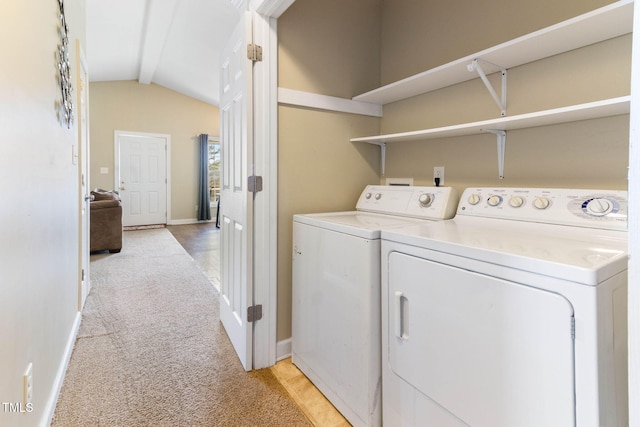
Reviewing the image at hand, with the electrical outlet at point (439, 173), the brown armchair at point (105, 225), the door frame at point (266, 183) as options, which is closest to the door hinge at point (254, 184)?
the door frame at point (266, 183)

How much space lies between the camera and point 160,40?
204 inches

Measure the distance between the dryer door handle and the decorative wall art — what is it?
1811 mm

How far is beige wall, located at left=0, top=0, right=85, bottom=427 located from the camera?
0.91 metres

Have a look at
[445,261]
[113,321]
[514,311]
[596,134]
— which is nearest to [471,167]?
[596,134]

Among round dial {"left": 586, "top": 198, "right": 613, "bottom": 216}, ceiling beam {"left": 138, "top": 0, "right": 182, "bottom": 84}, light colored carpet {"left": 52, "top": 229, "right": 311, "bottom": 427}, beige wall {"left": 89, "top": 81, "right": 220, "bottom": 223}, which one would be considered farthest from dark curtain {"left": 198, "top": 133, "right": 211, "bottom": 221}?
round dial {"left": 586, "top": 198, "right": 613, "bottom": 216}

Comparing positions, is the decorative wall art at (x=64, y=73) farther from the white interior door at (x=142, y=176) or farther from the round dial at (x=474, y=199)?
the white interior door at (x=142, y=176)

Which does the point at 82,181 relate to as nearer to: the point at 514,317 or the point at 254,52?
the point at 254,52

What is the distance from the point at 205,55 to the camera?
5.34m

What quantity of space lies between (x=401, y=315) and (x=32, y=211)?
135cm

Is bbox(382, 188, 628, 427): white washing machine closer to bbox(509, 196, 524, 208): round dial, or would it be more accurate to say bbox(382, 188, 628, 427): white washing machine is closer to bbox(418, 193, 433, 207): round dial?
bbox(509, 196, 524, 208): round dial

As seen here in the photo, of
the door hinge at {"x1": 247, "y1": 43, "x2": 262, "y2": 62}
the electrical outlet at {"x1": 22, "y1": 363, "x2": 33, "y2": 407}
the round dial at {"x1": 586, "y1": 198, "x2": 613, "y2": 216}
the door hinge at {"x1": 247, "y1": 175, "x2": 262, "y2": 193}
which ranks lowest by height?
the electrical outlet at {"x1": 22, "y1": 363, "x2": 33, "y2": 407}

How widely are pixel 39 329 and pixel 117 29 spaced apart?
4.88m

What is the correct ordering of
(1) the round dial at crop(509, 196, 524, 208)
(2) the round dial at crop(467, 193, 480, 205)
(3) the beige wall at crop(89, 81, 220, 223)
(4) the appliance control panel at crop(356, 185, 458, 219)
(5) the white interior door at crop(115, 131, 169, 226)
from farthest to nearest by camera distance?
(5) the white interior door at crop(115, 131, 169, 226) < (3) the beige wall at crop(89, 81, 220, 223) < (4) the appliance control panel at crop(356, 185, 458, 219) < (2) the round dial at crop(467, 193, 480, 205) < (1) the round dial at crop(509, 196, 524, 208)

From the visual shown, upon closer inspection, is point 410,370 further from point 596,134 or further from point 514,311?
point 596,134
